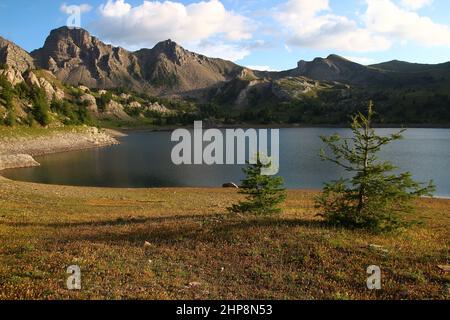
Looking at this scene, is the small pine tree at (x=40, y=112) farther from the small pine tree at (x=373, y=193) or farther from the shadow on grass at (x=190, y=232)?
the small pine tree at (x=373, y=193)

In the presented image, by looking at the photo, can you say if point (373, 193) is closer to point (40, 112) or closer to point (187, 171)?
point (187, 171)

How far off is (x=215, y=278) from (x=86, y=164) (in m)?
95.3

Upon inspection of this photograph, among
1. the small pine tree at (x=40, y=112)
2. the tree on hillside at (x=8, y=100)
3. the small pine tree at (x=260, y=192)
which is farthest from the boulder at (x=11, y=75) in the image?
the small pine tree at (x=260, y=192)

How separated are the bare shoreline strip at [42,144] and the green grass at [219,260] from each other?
244 ft

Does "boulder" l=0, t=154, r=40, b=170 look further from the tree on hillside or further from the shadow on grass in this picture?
the shadow on grass

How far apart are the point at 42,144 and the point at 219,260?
432 ft

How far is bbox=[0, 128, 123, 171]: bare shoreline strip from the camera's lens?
3725 inches

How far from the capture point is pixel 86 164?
10306 cm

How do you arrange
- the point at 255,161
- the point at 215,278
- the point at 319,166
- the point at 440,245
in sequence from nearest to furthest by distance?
the point at 215,278, the point at 440,245, the point at 255,161, the point at 319,166

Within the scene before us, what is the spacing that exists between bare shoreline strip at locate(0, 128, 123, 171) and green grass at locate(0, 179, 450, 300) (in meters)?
74.3

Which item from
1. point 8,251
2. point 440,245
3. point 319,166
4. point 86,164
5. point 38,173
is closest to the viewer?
point 8,251

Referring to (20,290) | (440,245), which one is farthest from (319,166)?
(20,290)

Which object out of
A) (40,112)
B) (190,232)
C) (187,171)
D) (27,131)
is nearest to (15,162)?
(27,131)
